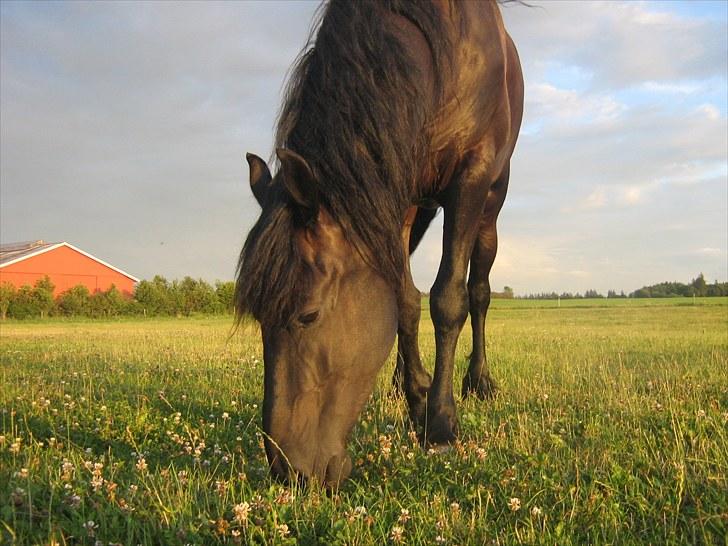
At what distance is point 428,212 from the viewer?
20.4 feet

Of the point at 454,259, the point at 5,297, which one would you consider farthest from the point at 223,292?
the point at 454,259

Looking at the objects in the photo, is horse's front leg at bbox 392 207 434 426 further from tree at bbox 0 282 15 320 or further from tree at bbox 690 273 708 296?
tree at bbox 690 273 708 296

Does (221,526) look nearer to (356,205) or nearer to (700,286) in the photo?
(356,205)

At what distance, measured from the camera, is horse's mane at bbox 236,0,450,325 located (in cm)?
296

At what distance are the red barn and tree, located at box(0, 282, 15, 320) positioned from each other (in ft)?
29.7

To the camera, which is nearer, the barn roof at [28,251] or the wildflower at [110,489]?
the wildflower at [110,489]

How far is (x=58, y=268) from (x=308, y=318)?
63.0 metres

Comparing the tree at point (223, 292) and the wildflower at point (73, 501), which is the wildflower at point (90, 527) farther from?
the tree at point (223, 292)

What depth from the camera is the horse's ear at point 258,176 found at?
3557 mm

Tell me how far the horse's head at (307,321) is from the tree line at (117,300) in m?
40.3

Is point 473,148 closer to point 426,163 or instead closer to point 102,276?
point 426,163

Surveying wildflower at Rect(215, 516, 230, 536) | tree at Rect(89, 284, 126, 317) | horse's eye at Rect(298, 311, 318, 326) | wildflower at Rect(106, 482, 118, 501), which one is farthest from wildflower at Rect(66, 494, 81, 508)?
tree at Rect(89, 284, 126, 317)

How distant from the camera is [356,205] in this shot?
318cm

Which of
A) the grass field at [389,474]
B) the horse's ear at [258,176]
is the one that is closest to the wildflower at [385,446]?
the grass field at [389,474]
